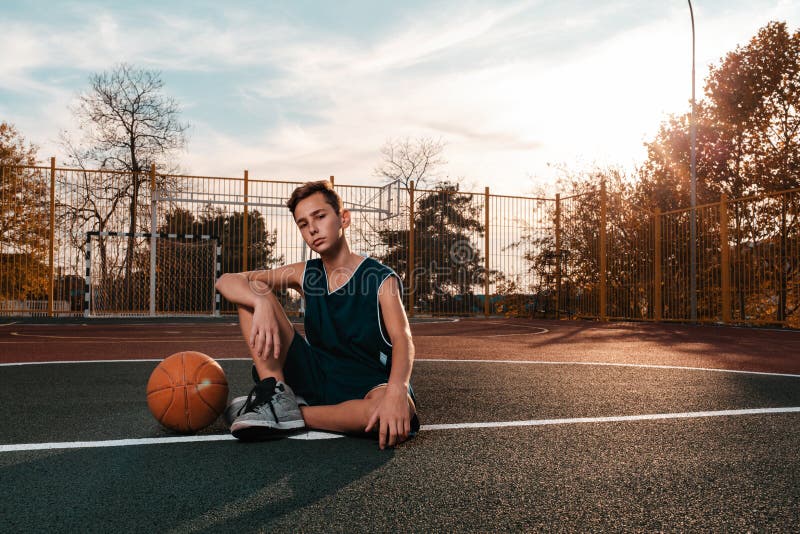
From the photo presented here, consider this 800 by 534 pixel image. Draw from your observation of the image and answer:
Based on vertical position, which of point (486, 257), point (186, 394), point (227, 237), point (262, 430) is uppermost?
point (227, 237)

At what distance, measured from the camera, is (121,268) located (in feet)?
46.1

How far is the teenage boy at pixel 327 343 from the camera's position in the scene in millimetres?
2518

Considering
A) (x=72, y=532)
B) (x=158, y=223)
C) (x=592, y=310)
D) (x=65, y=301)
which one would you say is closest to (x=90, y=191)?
(x=158, y=223)

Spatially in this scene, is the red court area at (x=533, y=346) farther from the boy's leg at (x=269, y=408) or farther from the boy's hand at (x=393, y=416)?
the boy's hand at (x=393, y=416)

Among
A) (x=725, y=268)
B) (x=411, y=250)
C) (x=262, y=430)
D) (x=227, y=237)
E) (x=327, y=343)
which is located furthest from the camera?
(x=411, y=250)

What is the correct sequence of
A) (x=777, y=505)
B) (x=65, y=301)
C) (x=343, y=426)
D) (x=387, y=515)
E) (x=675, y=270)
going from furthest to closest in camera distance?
(x=65, y=301) < (x=675, y=270) < (x=343, y=426) < (x=777, y=505) < (x=387, y=515)

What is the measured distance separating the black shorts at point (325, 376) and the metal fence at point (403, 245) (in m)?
10.6

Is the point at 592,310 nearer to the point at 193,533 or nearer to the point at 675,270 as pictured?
the point at 675,270

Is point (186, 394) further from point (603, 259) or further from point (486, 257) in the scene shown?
point (486, 257)

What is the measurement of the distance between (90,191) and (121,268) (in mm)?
1768

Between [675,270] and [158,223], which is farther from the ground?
[158,223]

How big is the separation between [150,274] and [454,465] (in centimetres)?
1321

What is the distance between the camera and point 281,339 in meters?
2.73

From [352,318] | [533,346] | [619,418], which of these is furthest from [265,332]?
[533,346]
